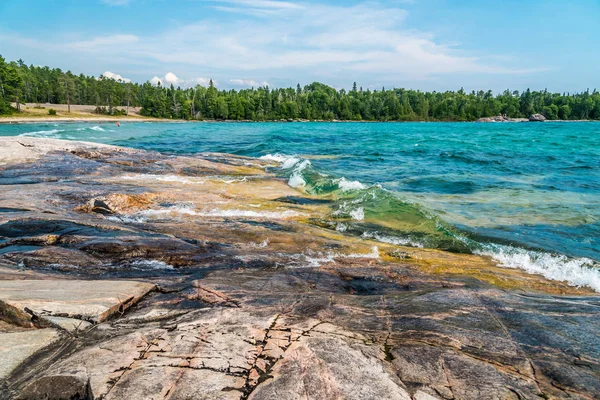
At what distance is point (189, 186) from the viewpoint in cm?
1709

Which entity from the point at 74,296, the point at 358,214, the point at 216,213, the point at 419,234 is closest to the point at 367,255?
the point at 419,234

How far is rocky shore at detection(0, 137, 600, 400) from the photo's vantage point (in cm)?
361

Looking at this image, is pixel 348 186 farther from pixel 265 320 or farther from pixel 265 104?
pixel 265 104

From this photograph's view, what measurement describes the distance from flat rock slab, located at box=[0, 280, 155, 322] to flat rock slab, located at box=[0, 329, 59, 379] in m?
0.37

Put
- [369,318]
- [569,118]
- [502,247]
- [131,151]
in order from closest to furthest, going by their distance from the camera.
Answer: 1. [369,318]
2. [502,247]
3. [131,151]
4. [569,118]

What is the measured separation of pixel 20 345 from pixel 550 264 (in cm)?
1132

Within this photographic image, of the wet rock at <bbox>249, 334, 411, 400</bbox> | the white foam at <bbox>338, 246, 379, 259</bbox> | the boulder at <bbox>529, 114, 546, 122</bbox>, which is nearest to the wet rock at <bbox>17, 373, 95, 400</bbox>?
the wet rock at <bbox>249, 334, 411, 400</bbox>

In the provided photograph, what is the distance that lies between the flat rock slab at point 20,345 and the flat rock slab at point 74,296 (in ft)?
1.22

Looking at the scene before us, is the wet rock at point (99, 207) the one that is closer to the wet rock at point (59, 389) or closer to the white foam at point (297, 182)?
the white foam at point (297, 182)

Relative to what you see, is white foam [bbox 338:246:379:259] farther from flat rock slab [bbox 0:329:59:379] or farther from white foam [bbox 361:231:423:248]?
flat rock slab [bbox 0:329:59:379]

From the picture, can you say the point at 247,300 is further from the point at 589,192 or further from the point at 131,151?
the point at 131,151

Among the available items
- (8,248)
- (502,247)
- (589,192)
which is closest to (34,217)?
(8,248)

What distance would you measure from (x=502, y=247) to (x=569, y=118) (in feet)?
691

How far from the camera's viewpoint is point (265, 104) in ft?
607
